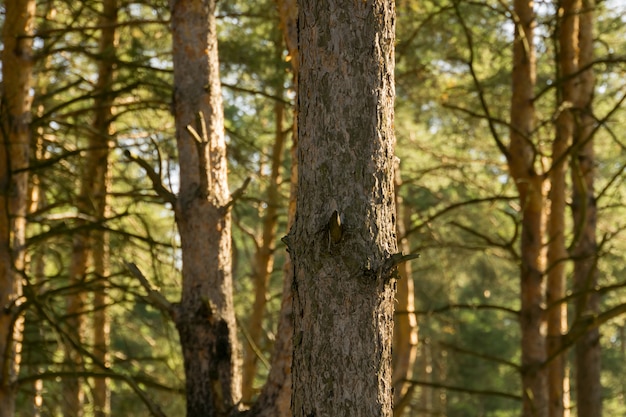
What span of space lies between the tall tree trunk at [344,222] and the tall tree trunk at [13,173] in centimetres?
320

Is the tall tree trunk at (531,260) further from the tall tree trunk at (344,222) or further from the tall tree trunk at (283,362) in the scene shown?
the tall tree trunk at (344,222)

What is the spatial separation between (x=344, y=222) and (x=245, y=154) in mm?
6977

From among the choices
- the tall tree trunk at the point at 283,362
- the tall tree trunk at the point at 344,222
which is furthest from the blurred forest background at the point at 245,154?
the tall tree trunk at the point at 344,222

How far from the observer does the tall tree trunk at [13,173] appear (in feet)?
18.1

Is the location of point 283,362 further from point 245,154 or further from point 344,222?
point 245,154

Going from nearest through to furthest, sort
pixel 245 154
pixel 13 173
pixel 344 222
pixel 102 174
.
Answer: pixel 344 222
pixel 13 173
pixel 102 174
pixel 245 154

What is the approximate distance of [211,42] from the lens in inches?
182

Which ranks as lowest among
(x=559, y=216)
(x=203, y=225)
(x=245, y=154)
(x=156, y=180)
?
(x=203, y=225)

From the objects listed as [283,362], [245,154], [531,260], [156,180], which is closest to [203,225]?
[156,180]

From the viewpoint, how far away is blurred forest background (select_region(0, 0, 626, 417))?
571cm

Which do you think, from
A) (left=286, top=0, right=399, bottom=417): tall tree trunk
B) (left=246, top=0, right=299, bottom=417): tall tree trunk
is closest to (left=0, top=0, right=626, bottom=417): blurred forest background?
(left=246, top=0, right=299, bottom=417): tall tree trunk

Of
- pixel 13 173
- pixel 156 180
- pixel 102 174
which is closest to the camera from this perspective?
pixel 156 180

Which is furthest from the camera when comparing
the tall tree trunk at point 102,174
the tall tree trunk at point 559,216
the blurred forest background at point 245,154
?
the tall tree trunk at point 102,174

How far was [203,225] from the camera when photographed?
14.3 feet
